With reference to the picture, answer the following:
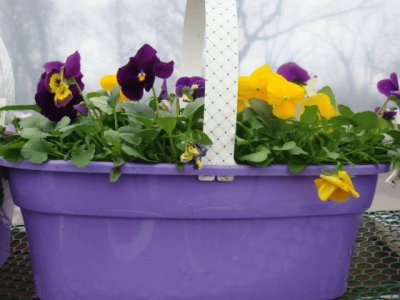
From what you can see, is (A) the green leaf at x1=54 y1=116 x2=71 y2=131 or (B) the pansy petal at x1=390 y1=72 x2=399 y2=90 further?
(B) the pansy petal at x1=390 y1=72 x2=399 y2=90

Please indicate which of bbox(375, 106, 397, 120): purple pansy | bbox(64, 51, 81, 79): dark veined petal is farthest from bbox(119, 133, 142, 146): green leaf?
bbox(375, 106, 397, 120): purple pansy

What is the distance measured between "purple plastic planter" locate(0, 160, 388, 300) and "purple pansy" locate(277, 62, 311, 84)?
144 mm

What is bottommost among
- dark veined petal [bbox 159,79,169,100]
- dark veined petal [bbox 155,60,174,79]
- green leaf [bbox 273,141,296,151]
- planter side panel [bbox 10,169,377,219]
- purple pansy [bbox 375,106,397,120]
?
planter side panel [bbox 10,169,377,219]

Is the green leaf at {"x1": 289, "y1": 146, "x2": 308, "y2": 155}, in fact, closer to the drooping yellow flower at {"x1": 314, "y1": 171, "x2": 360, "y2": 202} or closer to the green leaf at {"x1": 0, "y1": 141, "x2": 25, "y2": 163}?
the drooping yellow flower at {"x1": 314, "y1": 171, "x2": 360, "y2": 202}

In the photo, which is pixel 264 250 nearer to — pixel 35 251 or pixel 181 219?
pixel 181 219

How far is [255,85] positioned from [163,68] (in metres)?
0.11

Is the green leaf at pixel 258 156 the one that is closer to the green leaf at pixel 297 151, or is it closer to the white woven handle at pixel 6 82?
the green leaf at pixel 297 151

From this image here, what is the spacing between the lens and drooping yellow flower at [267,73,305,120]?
62cm

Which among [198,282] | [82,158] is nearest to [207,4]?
[82,158]

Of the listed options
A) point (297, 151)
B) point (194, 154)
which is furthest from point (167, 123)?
point (297, 151)

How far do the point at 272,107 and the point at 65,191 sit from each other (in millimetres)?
253

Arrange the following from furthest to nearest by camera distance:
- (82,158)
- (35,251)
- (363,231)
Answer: (363,231) → (35,251) → (82,158)

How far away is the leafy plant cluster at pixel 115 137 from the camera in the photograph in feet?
1.92

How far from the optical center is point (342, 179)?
58 cm
